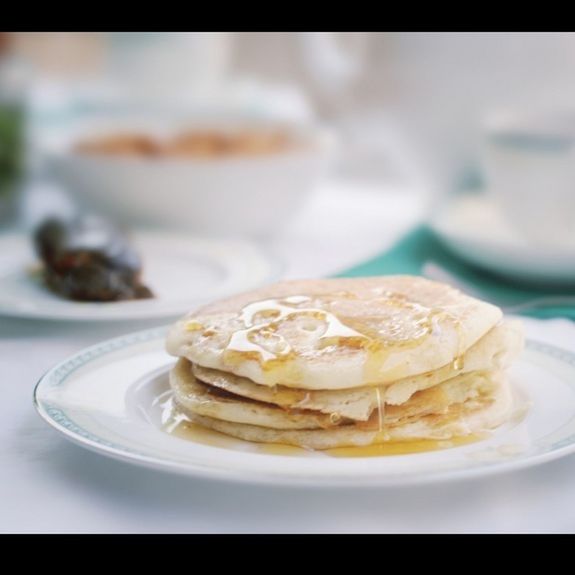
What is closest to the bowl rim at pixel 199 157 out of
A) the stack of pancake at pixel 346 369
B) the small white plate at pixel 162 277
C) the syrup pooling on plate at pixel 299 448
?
the small white plate at pixel 162 277

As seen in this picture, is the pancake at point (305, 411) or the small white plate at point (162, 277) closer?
the pancake at point (305, 411)

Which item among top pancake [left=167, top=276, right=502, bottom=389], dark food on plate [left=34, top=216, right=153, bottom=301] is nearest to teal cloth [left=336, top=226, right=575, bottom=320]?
dark food on plate [left=34, top=216, right=153, bottom=301]

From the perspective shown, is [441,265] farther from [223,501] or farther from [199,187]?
[223,501]

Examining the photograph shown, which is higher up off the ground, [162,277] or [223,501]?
[162,277]

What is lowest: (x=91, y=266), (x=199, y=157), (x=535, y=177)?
(x=91, y=266)

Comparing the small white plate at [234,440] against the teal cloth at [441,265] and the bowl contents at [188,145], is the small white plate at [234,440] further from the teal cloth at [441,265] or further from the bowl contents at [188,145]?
the bowl contents at [188,145]

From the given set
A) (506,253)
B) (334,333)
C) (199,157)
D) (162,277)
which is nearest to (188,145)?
(199,157)
